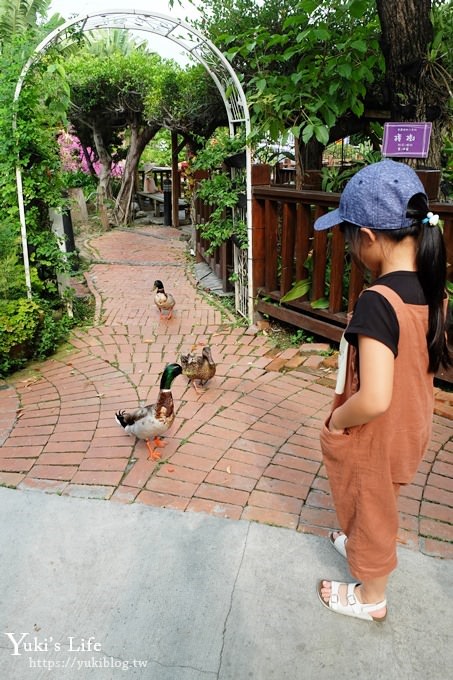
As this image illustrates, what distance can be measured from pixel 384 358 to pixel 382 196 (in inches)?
18.0

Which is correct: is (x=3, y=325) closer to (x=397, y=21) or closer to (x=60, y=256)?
(x=60, y=256)

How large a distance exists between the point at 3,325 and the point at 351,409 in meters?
3.41

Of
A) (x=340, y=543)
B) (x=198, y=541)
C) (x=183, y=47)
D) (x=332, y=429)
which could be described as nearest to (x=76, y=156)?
(x=183, y=47)

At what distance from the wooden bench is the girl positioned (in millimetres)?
12579

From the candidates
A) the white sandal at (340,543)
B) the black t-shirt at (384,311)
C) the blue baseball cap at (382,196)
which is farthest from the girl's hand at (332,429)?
the white sandal at (340,543)

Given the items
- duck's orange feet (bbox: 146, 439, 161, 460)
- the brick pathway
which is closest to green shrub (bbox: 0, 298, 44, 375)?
the brick pathway

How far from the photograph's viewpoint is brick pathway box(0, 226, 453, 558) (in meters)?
2.58

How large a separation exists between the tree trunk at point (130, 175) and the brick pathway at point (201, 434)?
8018mm

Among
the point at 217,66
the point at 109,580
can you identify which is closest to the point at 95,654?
the point at 109,580

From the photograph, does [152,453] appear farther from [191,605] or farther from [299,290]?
[299,290]

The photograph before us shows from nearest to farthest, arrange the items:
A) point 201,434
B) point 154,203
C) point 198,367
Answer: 1. point 201,434
2. point 198,367
3. point 154,203

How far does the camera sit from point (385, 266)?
155cm

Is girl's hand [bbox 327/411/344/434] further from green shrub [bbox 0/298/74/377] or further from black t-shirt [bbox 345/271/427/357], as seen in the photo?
green shrub [bbox 0/298/74/377]

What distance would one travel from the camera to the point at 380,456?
1657 millimetres
